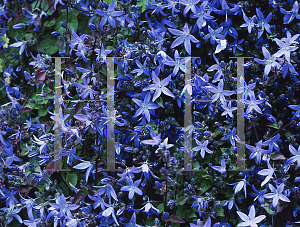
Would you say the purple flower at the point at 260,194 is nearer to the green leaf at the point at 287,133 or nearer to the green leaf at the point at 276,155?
the green leaf at the point at 276,155

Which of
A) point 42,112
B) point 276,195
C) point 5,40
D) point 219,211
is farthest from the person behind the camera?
point 5,40

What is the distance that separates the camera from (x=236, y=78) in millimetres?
1708

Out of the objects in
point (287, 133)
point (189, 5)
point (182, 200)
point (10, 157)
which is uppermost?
point (189, 5)

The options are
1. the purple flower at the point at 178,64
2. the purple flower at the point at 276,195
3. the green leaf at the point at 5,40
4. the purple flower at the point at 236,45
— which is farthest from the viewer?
the green leaf at the point at 5,40

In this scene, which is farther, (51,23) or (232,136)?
(51,23)

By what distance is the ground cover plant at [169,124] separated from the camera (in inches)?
63.7

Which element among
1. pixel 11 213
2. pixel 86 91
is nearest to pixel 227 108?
pixel 86 91

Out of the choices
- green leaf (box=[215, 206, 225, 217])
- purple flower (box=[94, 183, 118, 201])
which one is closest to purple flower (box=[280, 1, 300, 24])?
green leaf (box=[215, 206, 225, 217])

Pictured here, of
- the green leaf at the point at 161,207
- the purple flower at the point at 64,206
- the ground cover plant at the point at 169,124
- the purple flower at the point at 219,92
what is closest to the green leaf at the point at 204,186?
the ground cover plant at the point at 169,124

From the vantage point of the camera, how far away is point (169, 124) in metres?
1.72

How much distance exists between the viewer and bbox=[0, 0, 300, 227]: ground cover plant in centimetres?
162

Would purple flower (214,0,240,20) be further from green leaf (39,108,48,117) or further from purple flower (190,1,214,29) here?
green leaf (39,108,48,117)

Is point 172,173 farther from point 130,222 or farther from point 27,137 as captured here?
point 27,137

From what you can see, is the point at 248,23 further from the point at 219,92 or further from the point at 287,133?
the point at 287,133
